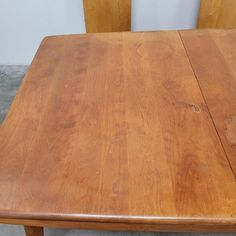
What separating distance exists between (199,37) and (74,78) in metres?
0.64

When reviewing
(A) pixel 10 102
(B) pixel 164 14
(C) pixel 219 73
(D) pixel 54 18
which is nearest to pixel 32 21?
(D) pixel 54 18

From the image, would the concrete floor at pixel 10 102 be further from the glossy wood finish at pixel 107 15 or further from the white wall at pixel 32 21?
the glossy wood finish at pixel 107 15

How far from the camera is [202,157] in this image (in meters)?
0.66

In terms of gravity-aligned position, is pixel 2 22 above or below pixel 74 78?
below

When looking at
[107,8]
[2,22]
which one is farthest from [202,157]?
[2,22]

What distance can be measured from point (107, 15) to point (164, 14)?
1.78 ft

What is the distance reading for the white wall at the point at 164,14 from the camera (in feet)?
6.64

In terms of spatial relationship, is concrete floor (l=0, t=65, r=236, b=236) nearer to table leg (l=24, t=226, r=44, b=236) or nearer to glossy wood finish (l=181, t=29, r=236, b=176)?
table leg (l=24, t=226, r=44, b=236)

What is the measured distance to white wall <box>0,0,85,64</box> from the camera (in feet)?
7.16

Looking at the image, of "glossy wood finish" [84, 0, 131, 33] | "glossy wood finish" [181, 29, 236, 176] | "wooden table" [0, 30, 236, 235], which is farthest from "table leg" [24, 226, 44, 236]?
"glossy wood finish" [84, 0, 131, 33]

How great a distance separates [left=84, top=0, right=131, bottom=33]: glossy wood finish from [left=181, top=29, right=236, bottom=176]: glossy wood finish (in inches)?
28.6

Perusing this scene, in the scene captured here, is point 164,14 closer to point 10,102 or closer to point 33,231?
point 10,102

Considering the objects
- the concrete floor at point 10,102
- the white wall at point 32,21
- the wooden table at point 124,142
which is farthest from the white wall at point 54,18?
the wooden table at point 124,142

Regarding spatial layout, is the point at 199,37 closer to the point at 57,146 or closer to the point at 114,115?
the point at 114,115
